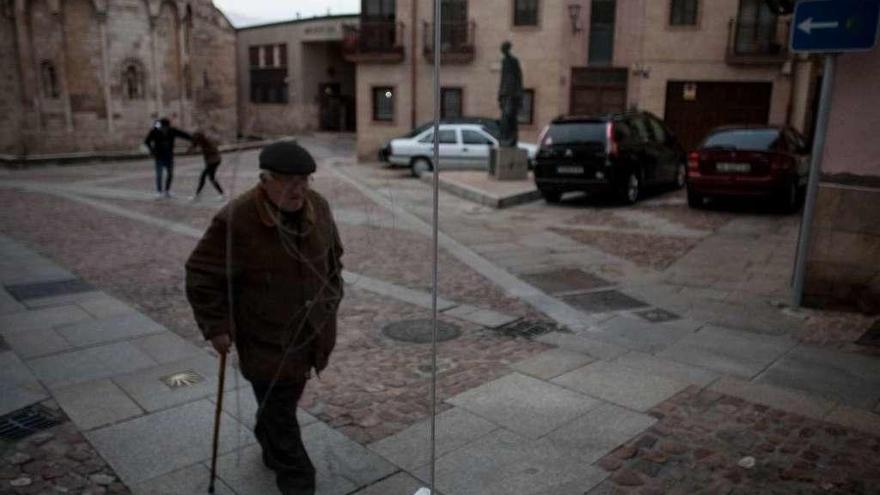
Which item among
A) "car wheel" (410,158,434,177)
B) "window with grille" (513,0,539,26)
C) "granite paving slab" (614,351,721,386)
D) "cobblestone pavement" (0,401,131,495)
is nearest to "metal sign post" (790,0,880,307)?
"granite paving slab" (614,351,721,386)

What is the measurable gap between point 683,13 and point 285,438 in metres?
22.5

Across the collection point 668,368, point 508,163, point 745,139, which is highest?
point 745,139

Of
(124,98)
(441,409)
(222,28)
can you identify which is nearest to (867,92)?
(441,409)

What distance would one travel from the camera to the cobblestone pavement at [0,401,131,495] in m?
3.35

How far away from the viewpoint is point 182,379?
4.71 meters

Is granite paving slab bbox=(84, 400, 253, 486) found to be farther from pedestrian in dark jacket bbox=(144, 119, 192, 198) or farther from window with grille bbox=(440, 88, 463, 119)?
window with grille bbox=(440, 88, 463, 119)

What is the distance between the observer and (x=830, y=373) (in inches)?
190

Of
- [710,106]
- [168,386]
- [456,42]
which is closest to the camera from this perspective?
[168,386]

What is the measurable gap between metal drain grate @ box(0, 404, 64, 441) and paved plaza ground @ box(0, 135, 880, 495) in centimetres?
3

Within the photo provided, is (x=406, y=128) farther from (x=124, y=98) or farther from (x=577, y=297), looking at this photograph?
(x=577, y=297)

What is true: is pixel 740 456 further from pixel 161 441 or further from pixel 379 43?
pixel 379 43

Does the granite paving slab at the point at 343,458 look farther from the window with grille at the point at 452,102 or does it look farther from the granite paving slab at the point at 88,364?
the window with grille at the point at 452,102

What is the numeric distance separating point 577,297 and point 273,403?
436 centimetres

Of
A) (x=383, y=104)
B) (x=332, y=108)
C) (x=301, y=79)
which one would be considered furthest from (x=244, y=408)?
(x=332, y=108)
